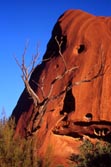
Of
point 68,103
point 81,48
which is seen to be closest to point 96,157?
point 68,103

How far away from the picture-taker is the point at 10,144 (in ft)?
46.6

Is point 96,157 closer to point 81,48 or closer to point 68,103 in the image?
point 68,103

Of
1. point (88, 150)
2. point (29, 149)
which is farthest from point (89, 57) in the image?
point (29, 149)

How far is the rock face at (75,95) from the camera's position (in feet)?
84.7

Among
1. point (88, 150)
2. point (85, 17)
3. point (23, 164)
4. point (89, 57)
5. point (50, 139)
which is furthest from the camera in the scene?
point (85, 17)

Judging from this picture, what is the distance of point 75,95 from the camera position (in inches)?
1057

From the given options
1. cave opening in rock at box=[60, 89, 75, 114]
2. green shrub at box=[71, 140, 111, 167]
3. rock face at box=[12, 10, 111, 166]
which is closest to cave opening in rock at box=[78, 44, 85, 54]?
rock face at box=[12, 10, 111, 166]

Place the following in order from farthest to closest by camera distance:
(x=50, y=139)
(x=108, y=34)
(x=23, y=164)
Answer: (x=108, y=34) < (x=50, y=139) < (x=23, y=164)

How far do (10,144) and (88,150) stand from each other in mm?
4942

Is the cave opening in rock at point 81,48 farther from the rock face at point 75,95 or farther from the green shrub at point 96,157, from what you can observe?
the green shrub at point 96,157

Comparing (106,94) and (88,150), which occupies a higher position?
(106,94)

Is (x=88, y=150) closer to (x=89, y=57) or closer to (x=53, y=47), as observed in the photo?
(x=89, y=57)

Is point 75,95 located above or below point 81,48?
below

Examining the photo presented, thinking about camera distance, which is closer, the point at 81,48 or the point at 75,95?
the point at 75,95
